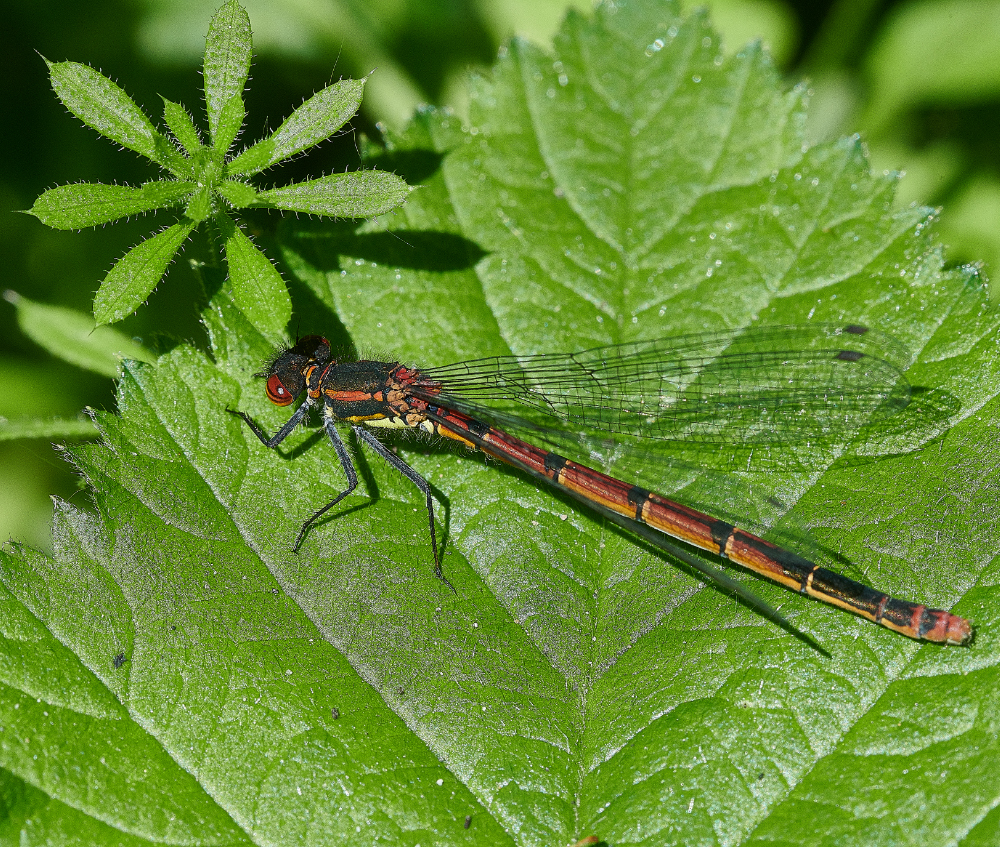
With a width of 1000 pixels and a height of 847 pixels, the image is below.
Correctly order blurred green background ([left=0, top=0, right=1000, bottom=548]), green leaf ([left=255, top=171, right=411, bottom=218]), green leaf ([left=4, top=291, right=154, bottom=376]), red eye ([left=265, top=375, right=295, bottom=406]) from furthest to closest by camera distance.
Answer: blurred green background ([left=0, top=0, right=1000, bottom=548]), green leaf ([left=4, top=291, right=154, bottom=376]), red eye ([left=265, top=375, right=295, bottom=406]), green leaf ([left=255, top=171, right=411, bottom=218])

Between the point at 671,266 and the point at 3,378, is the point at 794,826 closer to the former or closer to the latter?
the point at 671,266

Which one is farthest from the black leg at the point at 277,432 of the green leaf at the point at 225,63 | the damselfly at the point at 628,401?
the green leaf at the point at 225,63

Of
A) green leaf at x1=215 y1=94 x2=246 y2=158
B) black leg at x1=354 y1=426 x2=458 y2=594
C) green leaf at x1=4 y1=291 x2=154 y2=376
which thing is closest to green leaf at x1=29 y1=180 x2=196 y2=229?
green leaf at x1=215 y1=94 x2=246 y2=158

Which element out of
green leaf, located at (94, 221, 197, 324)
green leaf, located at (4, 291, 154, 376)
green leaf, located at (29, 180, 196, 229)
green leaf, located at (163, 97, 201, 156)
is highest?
green leaf, located at (4, 291, 154, 376)

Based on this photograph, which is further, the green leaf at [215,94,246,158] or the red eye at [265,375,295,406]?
the red eye at [265,375,295,406]

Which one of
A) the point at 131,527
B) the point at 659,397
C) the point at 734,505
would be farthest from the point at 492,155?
the point at 131,527

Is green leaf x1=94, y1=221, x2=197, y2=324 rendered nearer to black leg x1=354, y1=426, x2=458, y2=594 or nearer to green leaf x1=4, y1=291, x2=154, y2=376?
green leaf x1=4, y1=291, x2=154, y2=376

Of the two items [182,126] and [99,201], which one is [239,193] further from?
[99,201]
